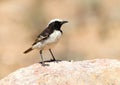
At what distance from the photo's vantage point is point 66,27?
1261 inches

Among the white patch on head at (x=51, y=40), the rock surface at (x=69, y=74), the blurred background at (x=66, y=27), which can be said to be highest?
the blurred background at (x=66, y=27)

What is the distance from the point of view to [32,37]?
1230 inches

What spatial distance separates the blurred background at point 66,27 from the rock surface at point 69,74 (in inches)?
606

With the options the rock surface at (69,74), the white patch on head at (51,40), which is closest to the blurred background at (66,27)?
the white patch on head at (51,40)

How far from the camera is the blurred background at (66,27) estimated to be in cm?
2869

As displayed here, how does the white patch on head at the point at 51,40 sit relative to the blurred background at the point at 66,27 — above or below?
below

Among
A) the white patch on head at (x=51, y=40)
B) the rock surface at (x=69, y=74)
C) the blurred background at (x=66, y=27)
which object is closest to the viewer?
the rock surface at (x=69, y=74)

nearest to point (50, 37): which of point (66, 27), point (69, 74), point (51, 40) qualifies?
point (51, 40)

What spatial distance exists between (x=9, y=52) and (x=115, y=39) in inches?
173

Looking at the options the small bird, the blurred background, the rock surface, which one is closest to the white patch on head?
the small bird

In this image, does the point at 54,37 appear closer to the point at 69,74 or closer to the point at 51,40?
the point at 51,40

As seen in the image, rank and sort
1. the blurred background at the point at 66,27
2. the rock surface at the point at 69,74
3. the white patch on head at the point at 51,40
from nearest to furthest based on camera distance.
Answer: the rock surface at the point at 69,74
the white patch on head at the point at 51,40
the blurred background at the point at 66,27

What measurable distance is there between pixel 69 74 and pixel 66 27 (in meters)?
20.5

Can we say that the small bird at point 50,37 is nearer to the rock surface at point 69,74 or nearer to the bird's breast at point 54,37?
the bird's breast at point 54,37
